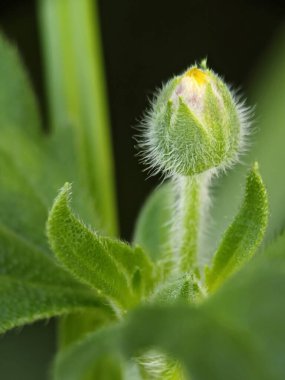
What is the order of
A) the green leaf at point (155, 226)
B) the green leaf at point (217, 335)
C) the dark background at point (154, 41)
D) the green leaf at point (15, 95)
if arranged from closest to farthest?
the green leaf at point (217, 335) → the green leaf at point (155, 226) → the green leaf at point (15, 95) → the dark background at point (154, 41)

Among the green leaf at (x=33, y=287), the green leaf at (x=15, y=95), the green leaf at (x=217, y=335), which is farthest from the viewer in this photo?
the green leaf at (x=15, y=95)

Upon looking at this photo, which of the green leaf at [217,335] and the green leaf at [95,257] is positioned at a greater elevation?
the green leaf at [217,335]

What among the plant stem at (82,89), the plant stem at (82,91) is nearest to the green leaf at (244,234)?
the plant stem at (82,91)

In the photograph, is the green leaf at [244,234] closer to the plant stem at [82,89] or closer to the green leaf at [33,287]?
the green leaf at [33,287]

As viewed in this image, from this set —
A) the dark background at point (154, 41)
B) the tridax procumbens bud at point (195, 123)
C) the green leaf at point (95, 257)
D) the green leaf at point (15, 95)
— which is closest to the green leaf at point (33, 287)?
the green leaf at point (95, 257)

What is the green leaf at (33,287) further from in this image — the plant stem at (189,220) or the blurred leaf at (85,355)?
the blurred leaf at (85,355)

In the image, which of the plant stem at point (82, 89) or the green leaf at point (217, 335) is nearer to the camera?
the green leaf at point (217, 335)

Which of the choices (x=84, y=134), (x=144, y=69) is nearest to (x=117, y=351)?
(x=84, y=134)

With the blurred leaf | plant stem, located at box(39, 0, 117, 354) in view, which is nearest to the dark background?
plant stem, located at box(39, 0, 117, 354)

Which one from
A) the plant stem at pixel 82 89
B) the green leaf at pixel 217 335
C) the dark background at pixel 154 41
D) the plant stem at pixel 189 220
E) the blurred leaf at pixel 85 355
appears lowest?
the dark background at pixel 154 41
